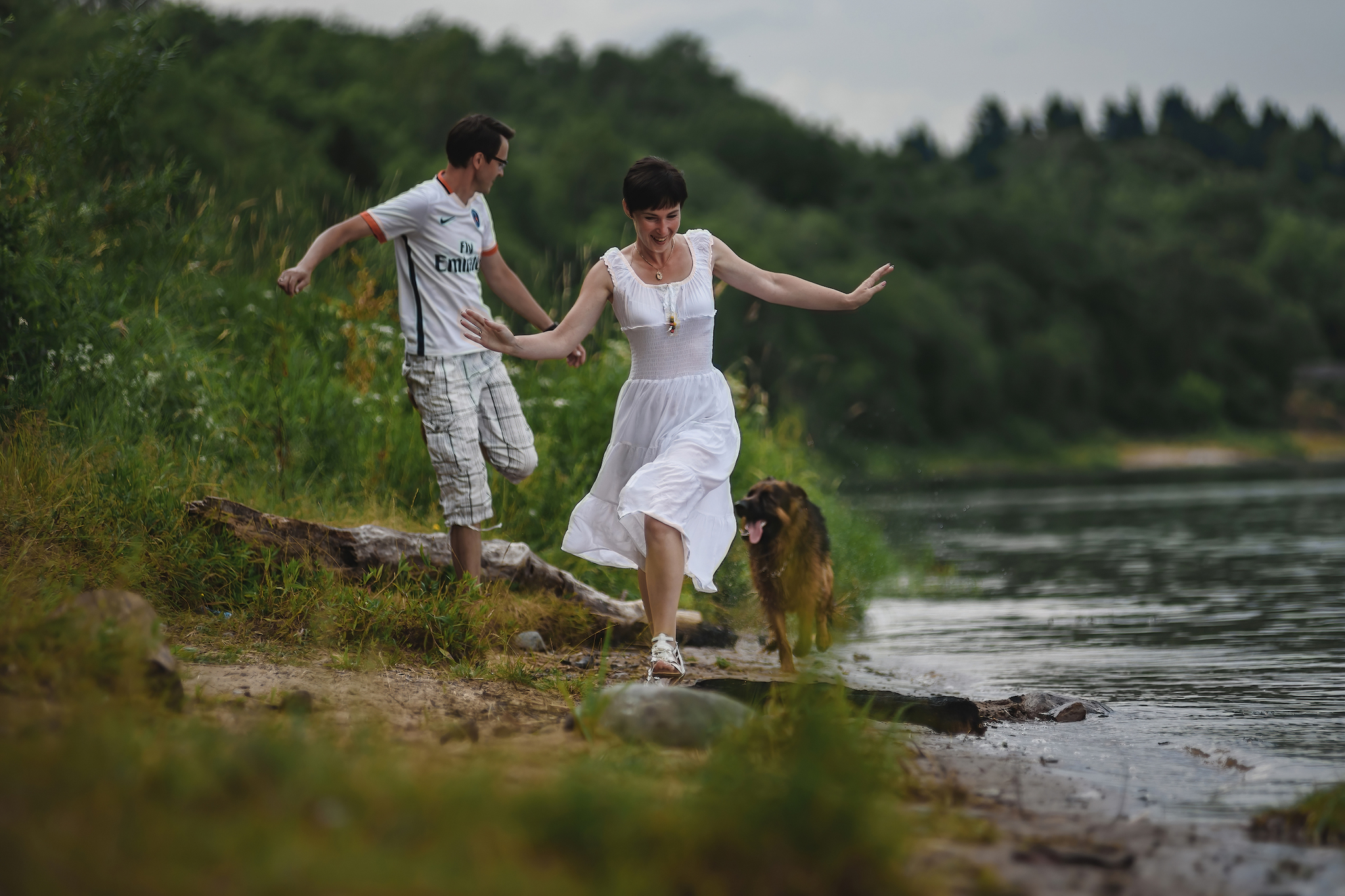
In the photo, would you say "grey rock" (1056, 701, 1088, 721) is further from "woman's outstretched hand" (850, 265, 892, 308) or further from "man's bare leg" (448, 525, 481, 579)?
"man's bare leg" (448, 525, 481, 579)

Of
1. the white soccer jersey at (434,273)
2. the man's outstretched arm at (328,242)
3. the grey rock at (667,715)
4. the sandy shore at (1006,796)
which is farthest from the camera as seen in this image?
the white soccer jersey at (434,273)

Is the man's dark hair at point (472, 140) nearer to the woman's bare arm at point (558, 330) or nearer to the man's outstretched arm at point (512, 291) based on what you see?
the man's outstretched arm at point (512, 291)

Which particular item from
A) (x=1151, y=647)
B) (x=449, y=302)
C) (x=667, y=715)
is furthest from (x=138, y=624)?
(x=1151, y=647)

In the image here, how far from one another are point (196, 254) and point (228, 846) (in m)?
7.63

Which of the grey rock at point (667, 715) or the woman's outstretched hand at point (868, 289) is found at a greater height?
the woman's outstretched hand at point (868, 289)

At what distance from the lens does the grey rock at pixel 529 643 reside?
600cm

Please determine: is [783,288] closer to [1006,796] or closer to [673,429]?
[673,429]

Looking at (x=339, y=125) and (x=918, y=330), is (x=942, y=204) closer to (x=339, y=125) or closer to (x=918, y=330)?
(x=918, y=330)

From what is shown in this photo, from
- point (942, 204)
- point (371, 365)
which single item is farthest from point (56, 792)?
point (942, 204)

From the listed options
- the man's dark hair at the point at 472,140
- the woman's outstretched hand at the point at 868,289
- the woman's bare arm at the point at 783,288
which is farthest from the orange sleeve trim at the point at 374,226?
the woman's outstretched hand at the point at 868,289

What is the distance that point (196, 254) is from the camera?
29.8 feet

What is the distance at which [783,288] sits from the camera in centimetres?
553

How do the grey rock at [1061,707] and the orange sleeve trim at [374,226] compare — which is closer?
the grey rock at [1061,707]

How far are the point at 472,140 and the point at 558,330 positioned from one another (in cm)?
128
